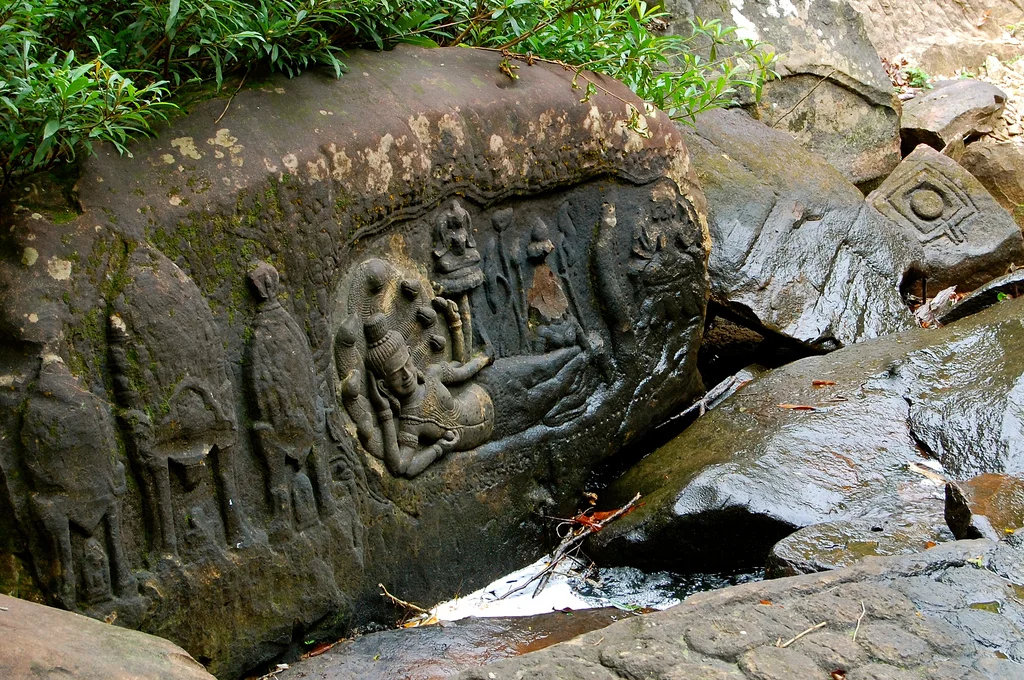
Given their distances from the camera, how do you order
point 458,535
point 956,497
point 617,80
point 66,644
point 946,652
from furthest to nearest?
point 617,80
point 458,535
point 956,497
point 946,652
point 66,644

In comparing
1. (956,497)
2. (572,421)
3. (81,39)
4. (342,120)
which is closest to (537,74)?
(342,120)

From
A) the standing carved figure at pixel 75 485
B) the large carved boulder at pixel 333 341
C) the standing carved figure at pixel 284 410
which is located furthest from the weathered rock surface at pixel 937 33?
the standing carved figure at pixel 75 485

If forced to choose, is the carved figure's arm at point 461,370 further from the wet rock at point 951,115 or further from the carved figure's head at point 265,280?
the wet rock at point 951,115

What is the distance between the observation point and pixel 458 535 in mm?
4078

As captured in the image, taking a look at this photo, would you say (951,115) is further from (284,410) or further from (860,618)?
(284,410)

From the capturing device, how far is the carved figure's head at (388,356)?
12.2 ft

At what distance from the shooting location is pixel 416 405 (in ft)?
12.7

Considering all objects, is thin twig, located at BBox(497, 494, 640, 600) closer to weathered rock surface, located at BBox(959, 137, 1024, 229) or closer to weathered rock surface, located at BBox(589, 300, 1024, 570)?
weathered rock surface, located at BBox(589, 300, 1024, 570)

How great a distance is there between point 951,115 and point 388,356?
5.84 m

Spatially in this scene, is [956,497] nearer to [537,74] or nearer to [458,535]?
[458,535]

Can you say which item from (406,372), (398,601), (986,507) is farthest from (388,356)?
(986,507)

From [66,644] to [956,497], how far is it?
2.86 meters

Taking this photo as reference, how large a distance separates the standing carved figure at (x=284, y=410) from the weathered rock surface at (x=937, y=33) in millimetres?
7458

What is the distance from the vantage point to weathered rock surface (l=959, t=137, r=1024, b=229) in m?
7.99
